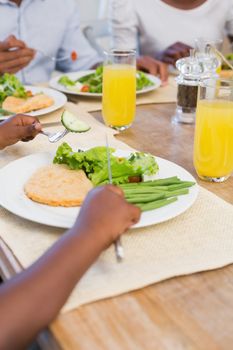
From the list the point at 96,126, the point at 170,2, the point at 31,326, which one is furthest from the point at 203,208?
the point at 170,2

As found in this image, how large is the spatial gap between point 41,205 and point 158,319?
1.08 feet

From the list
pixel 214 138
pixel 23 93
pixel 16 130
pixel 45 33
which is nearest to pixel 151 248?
pixel 214 138

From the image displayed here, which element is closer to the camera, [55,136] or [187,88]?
[55,136]

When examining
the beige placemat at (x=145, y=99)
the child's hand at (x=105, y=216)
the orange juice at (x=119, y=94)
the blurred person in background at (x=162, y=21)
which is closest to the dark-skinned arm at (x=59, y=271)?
the child's hand at (x=105, y=216)

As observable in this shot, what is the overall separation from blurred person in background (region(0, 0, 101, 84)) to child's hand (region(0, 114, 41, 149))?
45.0 inches

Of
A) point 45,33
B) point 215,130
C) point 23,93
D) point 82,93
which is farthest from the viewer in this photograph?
point 45,33

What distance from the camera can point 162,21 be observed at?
2.57 meters

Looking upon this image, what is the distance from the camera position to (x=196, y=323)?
25.1 inches

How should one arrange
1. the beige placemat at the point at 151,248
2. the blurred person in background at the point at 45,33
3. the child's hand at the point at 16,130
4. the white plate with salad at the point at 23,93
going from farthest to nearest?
the blurred person in background at the point at 45,33, the white plate with salad at the point at 23,93, the child's hand at the point at 16,130, the beige placemat at the point at 151,248

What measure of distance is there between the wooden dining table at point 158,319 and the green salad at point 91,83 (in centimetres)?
102

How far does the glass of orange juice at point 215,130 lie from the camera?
1060 millimetres

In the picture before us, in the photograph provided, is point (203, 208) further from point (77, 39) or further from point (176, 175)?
point (77, 39)

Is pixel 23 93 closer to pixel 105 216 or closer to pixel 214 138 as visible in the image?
pixel 214 138

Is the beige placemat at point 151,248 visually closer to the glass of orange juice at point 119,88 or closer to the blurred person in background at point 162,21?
the glass of orange juice at point 119,88
